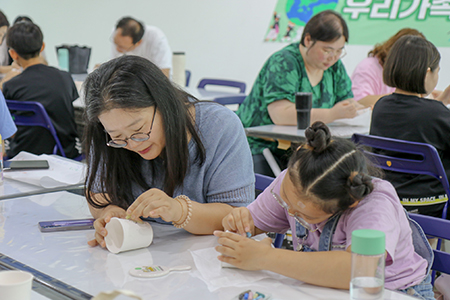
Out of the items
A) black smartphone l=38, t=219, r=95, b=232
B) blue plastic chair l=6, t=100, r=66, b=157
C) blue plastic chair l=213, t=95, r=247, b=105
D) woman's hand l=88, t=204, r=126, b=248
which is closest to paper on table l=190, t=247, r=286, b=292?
woman's hand l=88, t=204, r=126, b=248

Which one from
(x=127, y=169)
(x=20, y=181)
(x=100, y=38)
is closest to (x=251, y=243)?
(x=127, y=169)

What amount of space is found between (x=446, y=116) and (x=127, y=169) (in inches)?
55.1

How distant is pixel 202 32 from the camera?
5969 mm

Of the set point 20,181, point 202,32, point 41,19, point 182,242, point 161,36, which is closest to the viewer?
point 182,242

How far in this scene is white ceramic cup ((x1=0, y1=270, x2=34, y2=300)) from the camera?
77 cm

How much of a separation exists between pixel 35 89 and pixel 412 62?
83.9 inches

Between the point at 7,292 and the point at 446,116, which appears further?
the point at 446,116

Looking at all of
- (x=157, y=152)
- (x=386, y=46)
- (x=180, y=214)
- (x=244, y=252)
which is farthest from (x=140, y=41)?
(x=244, y=252)

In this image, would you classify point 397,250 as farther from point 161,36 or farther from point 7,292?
point 161,36

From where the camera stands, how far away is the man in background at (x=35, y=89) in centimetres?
298

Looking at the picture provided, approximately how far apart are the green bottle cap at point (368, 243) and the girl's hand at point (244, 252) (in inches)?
11.4

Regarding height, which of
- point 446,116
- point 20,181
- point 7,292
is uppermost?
point 446,116

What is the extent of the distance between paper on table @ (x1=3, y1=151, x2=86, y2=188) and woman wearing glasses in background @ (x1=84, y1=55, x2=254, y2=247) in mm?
343

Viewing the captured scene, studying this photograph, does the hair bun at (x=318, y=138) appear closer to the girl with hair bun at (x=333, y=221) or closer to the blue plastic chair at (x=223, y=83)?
the girl with hair bun at (x=333, y=221)
